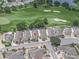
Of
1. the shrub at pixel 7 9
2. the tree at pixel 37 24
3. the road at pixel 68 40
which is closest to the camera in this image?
the road at pixel 68 40

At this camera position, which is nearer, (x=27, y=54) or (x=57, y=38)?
(x=27, y=54)

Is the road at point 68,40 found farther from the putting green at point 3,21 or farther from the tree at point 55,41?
the putting green at point 3,21

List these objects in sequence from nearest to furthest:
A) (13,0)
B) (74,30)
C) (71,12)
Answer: (74,30), (71,12), (13,0)

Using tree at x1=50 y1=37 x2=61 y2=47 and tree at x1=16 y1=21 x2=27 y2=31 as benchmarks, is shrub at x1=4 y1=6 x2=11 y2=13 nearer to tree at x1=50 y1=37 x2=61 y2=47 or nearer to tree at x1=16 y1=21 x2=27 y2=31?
tree at x1=16 y1=21 x2=27 y2=31

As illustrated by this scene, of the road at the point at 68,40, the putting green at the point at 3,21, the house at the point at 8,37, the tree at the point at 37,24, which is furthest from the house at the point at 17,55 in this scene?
the putting green at the point at 3,21

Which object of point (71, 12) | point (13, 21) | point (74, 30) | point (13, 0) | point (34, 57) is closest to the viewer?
point (34, 57)

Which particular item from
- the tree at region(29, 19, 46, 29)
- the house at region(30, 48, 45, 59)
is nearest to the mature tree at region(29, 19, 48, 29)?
the tree at region(29, 19, 46, 29)

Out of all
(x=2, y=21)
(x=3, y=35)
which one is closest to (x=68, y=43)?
(x=3, y=35)

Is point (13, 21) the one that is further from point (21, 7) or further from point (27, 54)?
point (27, 54)
